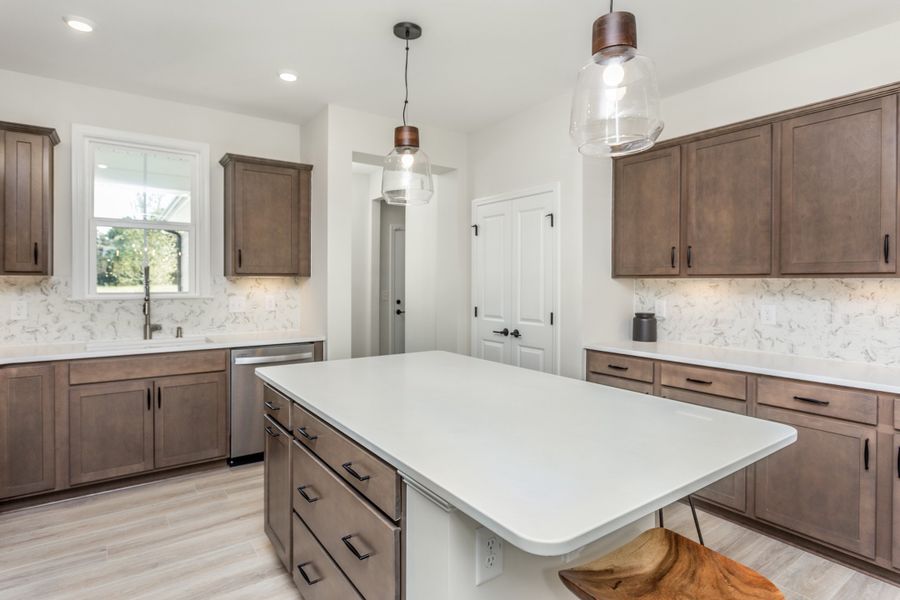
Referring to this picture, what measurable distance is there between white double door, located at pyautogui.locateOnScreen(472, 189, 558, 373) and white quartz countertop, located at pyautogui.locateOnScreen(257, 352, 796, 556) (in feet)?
5.40

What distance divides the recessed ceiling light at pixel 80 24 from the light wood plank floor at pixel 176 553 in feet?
9.10

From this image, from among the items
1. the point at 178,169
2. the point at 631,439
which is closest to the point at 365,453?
the point at 631,439

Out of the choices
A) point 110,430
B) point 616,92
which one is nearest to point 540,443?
point 616,92

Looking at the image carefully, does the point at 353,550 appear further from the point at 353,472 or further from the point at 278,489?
the point at 278,489

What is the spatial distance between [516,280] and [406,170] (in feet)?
5.98

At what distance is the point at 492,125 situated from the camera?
4.30 m

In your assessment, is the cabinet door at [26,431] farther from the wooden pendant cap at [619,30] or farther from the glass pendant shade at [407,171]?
the wooden pendant cap at [619,30]

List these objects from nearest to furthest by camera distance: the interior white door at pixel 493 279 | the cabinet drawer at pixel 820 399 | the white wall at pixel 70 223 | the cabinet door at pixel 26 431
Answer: the cabinet drawer at pixel 820 399
the cabinet door at pixel 26 431
the white wall at pixel 70 223
the interior white door at pixel 493 279

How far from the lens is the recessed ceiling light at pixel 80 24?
2572 millimetres

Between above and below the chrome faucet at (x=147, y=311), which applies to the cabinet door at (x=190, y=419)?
below

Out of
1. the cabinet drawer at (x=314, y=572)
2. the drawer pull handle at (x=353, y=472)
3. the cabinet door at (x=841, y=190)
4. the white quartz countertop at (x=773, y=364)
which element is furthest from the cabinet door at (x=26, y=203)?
the cabinet door at (x=841, y=190)

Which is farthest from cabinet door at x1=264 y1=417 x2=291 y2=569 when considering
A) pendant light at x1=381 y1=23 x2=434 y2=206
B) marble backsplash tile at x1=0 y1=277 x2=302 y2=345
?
marble backsplash tile at x1=0 y1=277 x2=302 y2=345

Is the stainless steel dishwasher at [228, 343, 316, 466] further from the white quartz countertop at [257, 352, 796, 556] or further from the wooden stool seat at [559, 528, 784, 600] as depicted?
the wooden stool seat at [559, 528, 784, 600]

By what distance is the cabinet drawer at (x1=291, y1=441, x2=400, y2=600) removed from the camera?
4.32 feet
